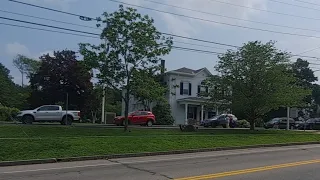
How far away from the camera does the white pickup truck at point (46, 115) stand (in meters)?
31.6

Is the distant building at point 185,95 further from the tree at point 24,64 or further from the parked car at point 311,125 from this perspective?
the tree at point 24,64

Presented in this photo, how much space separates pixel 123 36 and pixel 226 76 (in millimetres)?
10284

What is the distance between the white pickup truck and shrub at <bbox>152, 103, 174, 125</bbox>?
18.8 metres

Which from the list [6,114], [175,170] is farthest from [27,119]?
[175,170]

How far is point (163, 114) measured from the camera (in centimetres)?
5081

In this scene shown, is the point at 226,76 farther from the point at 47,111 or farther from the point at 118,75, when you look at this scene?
the point at 47,111

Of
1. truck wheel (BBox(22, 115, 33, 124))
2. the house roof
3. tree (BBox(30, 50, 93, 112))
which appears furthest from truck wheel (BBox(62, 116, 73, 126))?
the house roof

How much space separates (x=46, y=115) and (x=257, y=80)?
15978 mm

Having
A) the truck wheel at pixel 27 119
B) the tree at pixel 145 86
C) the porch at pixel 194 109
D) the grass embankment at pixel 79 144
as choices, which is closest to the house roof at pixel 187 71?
the porch at pixel 194 109

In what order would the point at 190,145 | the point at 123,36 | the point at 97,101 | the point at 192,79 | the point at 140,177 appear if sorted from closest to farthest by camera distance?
the point at 140,177
the point at 190,145
the point at 123,36
the point at 97,101
the point at 192,79

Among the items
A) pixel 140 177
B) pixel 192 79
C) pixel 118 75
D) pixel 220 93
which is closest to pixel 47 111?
pixel 118 75

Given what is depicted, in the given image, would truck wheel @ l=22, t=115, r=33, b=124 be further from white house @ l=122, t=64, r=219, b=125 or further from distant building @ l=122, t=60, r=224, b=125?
white house @ l=122, t=64, r=219, b=125

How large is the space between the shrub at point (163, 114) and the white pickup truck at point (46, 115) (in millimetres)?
18841

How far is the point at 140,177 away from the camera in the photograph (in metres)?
11.0
